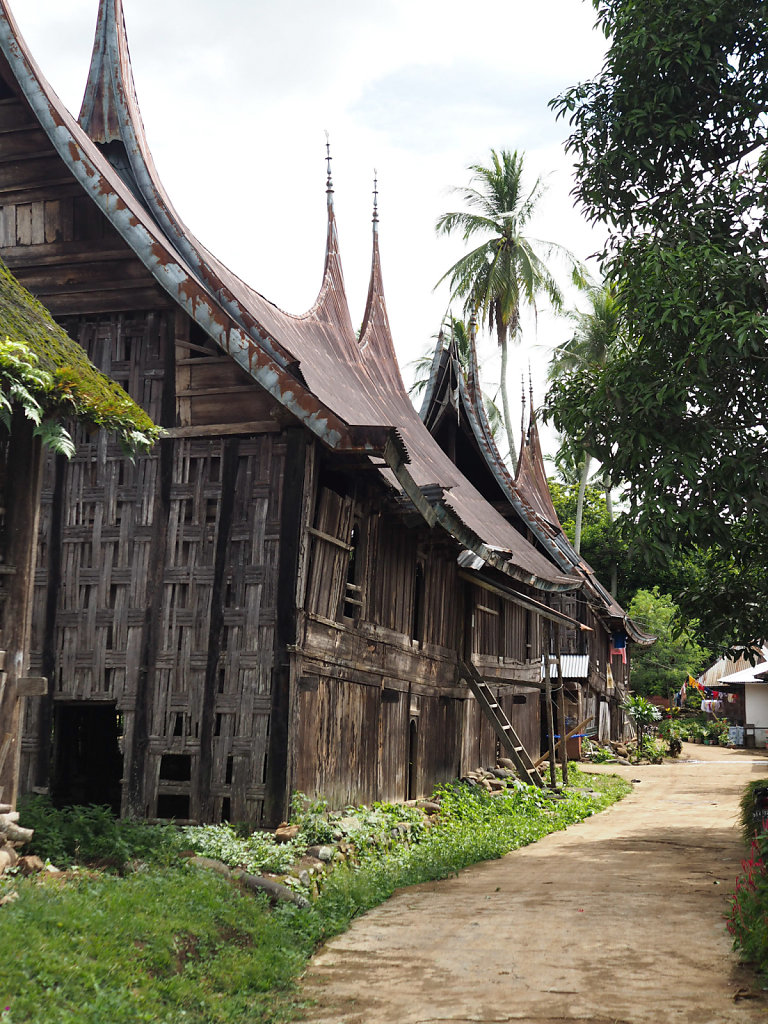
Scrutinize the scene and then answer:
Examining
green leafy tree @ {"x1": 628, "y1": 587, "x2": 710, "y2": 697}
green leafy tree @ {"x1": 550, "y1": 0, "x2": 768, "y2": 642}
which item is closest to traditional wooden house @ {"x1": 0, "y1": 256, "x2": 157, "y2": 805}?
green leafy tree @ {"x1": 550, "y1": 0, "x2": 768, "y2": 642}

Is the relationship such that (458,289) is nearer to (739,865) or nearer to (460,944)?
(739,865)

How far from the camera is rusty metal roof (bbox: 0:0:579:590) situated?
11.2m

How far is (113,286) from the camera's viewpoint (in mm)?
12383

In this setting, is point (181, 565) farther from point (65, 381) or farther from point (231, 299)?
point (65, 381)

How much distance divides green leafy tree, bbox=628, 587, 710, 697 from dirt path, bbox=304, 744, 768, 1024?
105 feet

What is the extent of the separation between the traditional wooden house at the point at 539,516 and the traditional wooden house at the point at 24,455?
9856mm

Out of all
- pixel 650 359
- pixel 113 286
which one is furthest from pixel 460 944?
pixel 113 286

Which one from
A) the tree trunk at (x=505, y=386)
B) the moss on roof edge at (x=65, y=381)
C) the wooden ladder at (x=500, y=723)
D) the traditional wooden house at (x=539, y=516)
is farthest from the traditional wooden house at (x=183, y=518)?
the tree trunk at (x=505, y=386)

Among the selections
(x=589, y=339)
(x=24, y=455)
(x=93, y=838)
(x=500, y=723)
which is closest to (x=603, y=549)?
(x=589, y=339)

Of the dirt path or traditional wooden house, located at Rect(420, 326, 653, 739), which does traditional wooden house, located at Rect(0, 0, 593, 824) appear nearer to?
the dirt path

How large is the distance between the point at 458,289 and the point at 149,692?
28.4 meters

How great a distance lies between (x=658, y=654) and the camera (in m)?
47.8

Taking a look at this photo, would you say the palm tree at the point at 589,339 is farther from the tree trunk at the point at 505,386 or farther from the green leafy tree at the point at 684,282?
the green leafy tree at the point at 684,282

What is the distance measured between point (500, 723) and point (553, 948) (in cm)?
945
